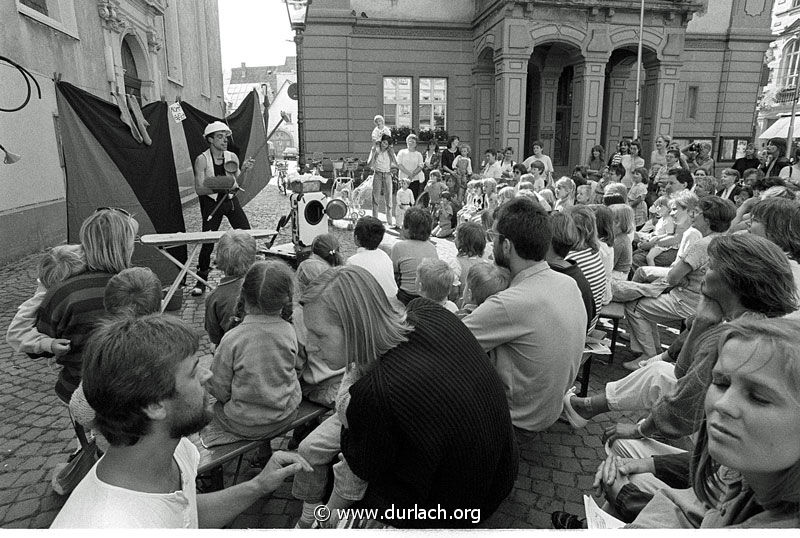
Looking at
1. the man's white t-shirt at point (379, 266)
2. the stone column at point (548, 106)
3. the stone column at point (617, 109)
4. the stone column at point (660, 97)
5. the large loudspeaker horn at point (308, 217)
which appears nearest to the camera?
the man's white t-shirt at point (379, 266)

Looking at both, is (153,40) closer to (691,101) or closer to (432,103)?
(432,103)

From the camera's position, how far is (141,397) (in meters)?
1.25

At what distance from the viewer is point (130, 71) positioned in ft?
42.8

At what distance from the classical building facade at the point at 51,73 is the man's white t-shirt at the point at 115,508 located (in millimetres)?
5125

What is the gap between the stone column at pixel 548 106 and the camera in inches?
675

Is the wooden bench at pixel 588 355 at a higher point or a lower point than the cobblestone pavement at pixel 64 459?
higher

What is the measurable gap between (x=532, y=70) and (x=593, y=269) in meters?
16.1

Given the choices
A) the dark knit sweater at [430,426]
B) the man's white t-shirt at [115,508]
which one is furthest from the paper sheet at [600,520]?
the man's white t-shirt at [115,508]

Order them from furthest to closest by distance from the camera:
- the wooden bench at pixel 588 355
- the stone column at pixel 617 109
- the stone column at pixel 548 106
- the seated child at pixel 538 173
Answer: the stone column at pixel 617 109
the stone column at pixel 548 106
the seated child at pixel 538 173
the wooden bench at pixel 588 355

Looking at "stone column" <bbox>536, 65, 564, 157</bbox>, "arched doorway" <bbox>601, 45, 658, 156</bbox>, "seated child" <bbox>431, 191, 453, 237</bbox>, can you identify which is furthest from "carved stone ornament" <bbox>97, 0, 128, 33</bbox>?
"arched doorway" <bbox>601, 45, 658, 156</bbox>

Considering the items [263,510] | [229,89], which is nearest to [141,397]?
[263,510]

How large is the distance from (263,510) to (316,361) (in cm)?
79

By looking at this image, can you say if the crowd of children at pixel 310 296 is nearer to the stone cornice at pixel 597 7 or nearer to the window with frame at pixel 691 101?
the stone cornice at pixel 597 7

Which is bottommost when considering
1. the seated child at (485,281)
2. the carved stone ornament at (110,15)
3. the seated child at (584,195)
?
the seated child at (485,281)
